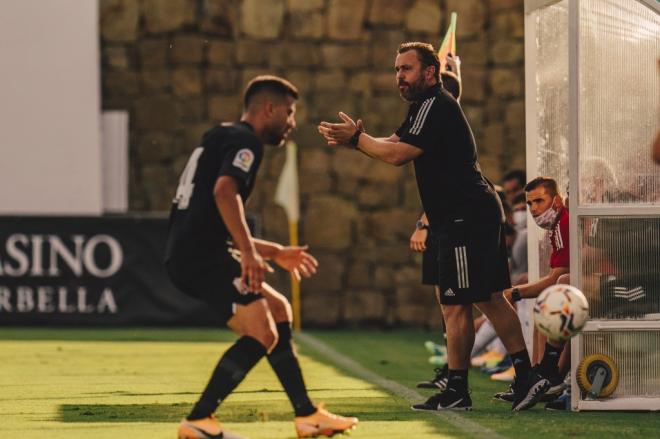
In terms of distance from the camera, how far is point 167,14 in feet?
63.5

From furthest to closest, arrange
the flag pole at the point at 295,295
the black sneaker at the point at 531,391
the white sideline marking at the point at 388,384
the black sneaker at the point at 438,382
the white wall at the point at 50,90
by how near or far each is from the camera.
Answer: the white wall at the point at 50,90
the flag pole at the point at 295,295
the black sneaker at the point at 438,382
the black sneaker at the point at 531,391
the white sideline marking at the point at 388,384

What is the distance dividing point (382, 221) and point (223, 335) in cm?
321

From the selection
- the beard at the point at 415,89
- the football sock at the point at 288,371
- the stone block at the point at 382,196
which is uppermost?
the beard at the point at 415,89

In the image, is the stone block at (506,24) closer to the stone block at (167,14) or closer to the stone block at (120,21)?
the stone block at (167,14)

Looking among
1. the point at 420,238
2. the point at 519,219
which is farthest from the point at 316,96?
the point at 420,238

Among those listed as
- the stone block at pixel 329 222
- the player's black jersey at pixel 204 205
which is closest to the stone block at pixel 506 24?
the stone block at pixel 329 222

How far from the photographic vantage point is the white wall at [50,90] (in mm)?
18922

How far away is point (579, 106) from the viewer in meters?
9.27

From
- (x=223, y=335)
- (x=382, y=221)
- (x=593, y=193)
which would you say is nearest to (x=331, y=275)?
(x=382, y=221)

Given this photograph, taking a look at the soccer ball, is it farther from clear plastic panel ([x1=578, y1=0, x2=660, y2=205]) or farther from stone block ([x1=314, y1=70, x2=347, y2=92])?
stone block ([x1=314, y1=70, x2=347, y2=92])

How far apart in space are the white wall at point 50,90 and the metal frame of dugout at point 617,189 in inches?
415

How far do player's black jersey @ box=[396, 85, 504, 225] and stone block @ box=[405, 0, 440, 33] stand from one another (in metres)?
10.6

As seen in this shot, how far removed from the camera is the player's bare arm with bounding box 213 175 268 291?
695 centimetres

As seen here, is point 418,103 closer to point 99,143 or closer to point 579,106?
point 579,106
